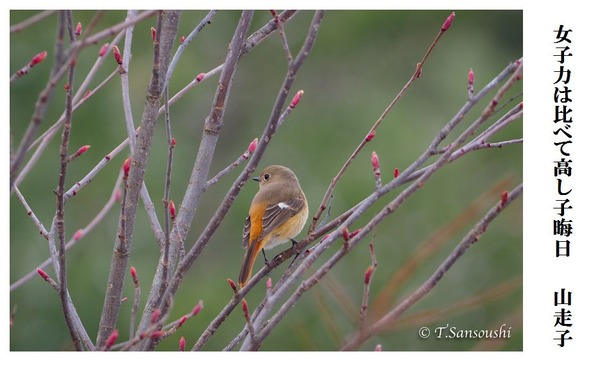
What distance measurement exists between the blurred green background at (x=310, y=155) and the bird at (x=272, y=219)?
2.18ft

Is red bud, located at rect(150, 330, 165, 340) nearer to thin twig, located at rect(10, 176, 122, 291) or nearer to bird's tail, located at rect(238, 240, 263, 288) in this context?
thin twig, located at rect(10, 176, 122, 291)

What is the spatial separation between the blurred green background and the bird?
2.18 feet

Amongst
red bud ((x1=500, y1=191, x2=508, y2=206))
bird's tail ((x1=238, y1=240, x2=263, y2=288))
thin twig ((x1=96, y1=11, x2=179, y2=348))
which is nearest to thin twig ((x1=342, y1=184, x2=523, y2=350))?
red bud ((x1=500, y1=191, x2=508, y2=206))

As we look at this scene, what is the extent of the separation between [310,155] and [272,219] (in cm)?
512

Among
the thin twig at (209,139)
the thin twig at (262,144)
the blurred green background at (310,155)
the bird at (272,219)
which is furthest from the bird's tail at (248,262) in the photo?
the thin twig at (262,144)

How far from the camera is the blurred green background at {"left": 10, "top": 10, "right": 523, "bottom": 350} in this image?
6695 millimetres

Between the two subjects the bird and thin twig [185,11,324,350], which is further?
the bird

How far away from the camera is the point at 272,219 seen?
4855mm

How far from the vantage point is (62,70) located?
2.17 metres

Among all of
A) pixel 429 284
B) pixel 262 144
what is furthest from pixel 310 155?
pixel 429 284

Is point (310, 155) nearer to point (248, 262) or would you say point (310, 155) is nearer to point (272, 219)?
point (272, 219)

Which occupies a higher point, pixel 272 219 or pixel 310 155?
pixel 310 155

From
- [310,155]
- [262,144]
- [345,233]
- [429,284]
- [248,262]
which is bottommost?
[429,284]
